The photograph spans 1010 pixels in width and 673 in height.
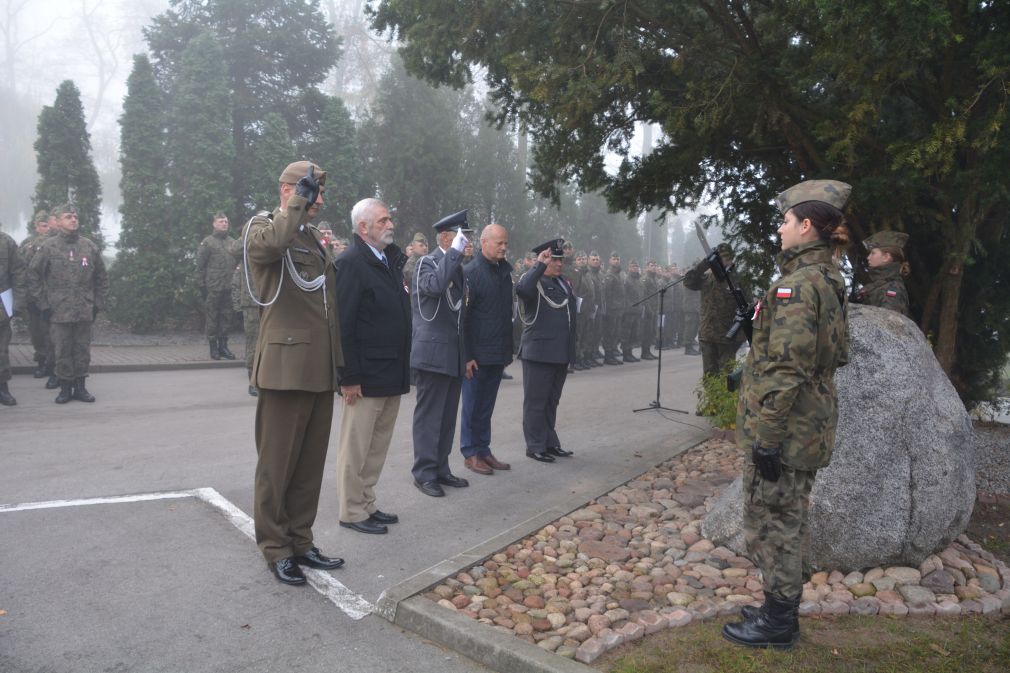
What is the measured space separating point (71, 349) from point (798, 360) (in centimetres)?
918

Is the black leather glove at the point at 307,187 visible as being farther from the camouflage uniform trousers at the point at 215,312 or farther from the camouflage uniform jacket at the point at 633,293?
the camouflage uniform jacket at the point at 633,293

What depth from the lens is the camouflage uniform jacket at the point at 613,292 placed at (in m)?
18.3

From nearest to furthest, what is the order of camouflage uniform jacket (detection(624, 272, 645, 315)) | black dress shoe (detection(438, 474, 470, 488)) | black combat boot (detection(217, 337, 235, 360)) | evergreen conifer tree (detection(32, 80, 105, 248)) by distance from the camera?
black dress shoe (detection(438, 474, 470, 488))
black combat boot (detection(217, 337, 235, 360))
evergreen conifer tree (detection(32, 80, 105, 248))
camouflage uniform jacket (detection(624, 272, 645, 315))

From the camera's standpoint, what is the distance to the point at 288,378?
170 inches

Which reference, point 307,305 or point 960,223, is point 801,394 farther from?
point 960,223

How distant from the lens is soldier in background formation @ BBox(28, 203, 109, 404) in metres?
9.83

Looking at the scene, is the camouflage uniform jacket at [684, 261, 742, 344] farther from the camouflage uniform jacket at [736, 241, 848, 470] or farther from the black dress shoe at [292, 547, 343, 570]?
the black dress shoe at [292, 547, 343, 570]

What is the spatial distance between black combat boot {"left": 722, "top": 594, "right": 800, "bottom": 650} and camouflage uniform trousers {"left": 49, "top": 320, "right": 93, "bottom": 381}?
28.9ft

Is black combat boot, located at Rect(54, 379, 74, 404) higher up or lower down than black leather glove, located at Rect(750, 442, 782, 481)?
lower down

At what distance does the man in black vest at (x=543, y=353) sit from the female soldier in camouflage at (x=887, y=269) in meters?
2.64

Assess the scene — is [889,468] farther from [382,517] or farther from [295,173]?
[295,173]

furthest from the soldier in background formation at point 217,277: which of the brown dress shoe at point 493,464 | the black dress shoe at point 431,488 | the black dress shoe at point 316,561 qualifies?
the black dress shoe at point 316,561

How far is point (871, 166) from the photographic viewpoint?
20.1ft

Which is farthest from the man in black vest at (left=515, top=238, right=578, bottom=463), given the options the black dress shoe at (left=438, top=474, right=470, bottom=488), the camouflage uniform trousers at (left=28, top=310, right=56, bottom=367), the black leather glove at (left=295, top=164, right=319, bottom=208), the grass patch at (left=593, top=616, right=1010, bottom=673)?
the camouflage uniform trousers at (left=28, top=310, right=56, bottom=367)
